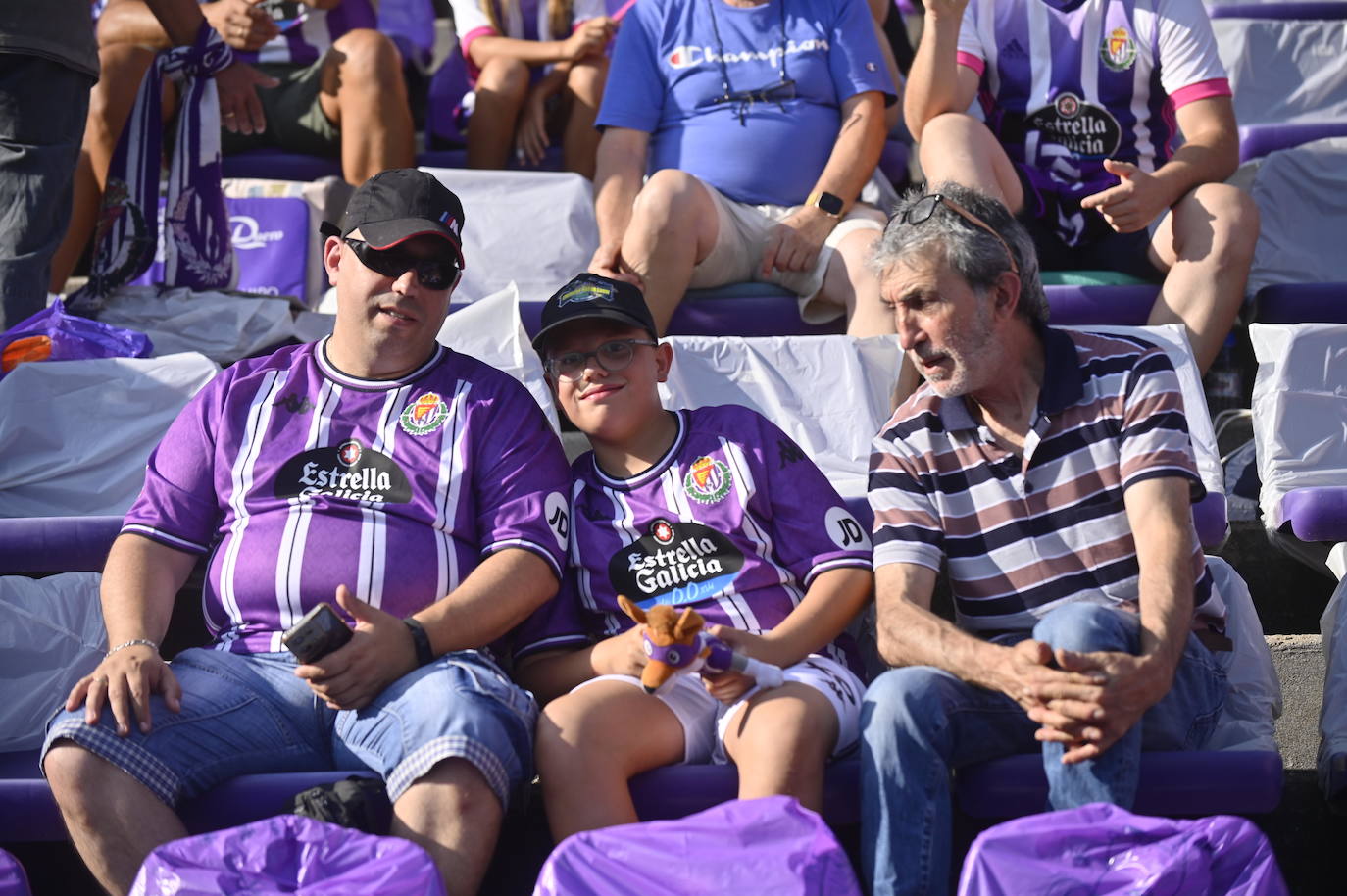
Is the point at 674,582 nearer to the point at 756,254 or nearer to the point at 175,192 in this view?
the point at 756,254

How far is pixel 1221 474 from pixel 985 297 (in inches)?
34.2

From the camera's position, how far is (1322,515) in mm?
2459

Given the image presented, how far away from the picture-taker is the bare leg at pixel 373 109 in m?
4.25

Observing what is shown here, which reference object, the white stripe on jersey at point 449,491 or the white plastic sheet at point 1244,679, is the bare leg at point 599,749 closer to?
the white stripe on jersey at point 449,491

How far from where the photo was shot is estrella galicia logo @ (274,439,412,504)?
243 cm

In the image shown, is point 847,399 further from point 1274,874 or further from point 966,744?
point 1274,874

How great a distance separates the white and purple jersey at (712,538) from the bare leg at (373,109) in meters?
2.07

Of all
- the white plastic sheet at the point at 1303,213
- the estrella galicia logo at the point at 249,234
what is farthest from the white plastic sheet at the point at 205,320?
the white plastic sheet at the point at 1303,213

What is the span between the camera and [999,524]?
2.29 meters

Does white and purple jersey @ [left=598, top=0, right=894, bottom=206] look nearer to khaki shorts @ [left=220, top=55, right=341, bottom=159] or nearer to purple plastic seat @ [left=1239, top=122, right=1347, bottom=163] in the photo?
khaki shorts @ [left=220, top=55, right=341, bottom=159]

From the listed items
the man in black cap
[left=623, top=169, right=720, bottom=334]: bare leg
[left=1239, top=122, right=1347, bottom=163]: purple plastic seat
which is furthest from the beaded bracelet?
[left=1239, top=122, right=1347, bottom=163]: purple plastic seat

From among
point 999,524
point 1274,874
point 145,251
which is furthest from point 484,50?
point 1274,874

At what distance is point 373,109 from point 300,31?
1.83ft

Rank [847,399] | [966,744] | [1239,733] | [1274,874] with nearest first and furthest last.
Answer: [1274,874], [966,744], [1239,733], [847,399]
